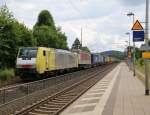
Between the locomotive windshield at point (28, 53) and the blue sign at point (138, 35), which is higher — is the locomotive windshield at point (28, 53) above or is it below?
below

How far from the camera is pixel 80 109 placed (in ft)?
61.2

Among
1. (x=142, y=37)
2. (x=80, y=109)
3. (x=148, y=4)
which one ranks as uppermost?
(x=148, y=4)

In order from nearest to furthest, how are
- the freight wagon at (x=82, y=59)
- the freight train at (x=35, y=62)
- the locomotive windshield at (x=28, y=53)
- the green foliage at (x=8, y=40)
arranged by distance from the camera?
the freight train at (x=35, y=62), the locomotive windshield at (x=28, y=53), the green foliage at (x=8, y=40), the freight wagon at (x=82, y=59)

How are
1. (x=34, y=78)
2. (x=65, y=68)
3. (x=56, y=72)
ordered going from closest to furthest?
(x=34, y=78) < (x=56, y=72) < (x=65, y=68)

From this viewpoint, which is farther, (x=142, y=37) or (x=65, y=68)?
(x=65, y=68)

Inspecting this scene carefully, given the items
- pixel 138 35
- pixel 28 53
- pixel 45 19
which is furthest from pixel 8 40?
pixel 45 19

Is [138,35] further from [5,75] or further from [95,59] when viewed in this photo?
[95,59]

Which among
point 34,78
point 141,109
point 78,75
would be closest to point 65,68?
point 78,75

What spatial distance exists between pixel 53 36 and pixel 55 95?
6187 centimetres

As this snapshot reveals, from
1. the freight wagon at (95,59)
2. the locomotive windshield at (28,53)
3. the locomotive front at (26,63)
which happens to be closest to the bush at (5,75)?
the locomotive front at (26,63)

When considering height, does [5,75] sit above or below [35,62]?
below

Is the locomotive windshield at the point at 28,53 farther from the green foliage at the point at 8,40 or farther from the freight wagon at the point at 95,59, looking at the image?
the freight wagon at the point at 95,59

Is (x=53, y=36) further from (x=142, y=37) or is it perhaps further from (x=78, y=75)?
(x=142, y=37)

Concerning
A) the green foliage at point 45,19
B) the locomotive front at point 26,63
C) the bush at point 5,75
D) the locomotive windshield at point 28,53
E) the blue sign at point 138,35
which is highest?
the green foliage at point 45,19
